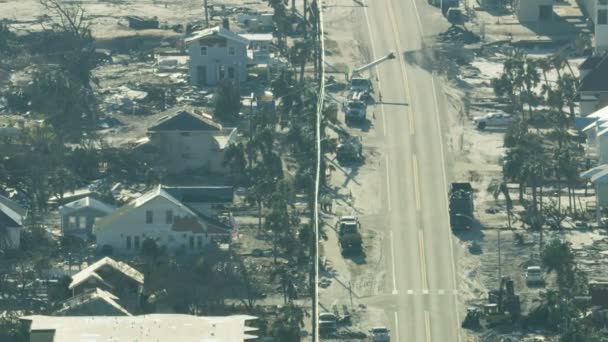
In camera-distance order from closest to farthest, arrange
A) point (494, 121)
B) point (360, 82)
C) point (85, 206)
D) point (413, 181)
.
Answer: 1. point (85, 206)
2. point (413, 181)
3. point (494, 121)
4. point (360, 82)

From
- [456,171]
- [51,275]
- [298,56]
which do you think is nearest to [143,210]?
[51,275]

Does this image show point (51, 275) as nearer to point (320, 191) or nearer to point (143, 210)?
point (143, 210)

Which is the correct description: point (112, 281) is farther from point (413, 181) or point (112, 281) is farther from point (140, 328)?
point (413, 181)

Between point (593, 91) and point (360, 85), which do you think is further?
point (360, 85)

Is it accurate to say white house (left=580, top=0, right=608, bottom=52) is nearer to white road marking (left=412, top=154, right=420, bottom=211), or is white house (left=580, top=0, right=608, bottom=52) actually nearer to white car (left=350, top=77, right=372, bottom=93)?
white car (left=350, top=77, right=372, bottom=93)

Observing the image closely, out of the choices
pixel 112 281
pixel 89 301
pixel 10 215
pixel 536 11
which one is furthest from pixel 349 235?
pixel 536 11

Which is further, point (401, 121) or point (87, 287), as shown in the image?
point (401, 121)
